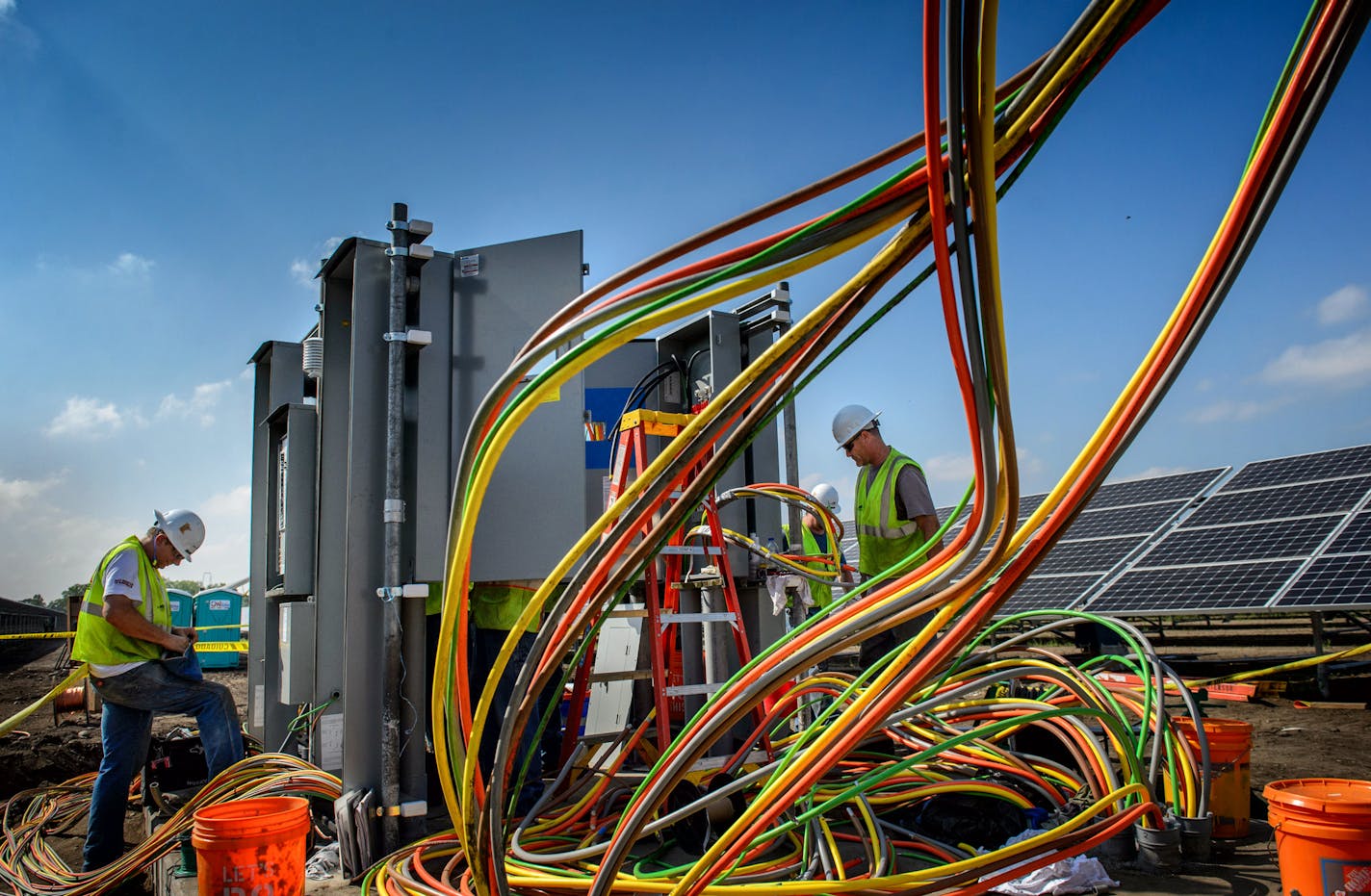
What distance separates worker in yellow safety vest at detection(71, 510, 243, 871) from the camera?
419 centimetres

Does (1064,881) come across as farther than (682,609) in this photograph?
No

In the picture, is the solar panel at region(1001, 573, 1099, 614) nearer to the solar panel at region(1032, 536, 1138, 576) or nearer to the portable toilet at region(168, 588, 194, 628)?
the solar panel at region(1032, 536, 1138, 576)

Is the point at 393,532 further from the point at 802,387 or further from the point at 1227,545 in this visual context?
the point at 1227,545

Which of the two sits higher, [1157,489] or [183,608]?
[1157,489]

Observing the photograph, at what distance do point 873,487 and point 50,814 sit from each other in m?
5.06

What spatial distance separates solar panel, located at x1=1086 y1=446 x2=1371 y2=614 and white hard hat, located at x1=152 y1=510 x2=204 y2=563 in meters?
7.93

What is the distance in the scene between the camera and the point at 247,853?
284cm

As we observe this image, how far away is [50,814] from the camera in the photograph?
5.13 meters

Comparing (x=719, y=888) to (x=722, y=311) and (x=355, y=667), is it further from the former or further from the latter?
(x=722, y=311)

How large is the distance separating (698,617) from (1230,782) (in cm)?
220

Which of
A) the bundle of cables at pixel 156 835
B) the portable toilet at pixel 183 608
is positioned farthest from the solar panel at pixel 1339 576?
the portable toilet at pixel 183 608

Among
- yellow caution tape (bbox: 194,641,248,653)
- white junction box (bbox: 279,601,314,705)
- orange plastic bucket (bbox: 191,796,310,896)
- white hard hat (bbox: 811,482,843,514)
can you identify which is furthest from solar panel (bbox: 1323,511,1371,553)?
yellow caution tape (bbox: 194,641,248,653)

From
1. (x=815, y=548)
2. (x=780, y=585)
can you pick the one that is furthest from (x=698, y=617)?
(x=815, y=548)

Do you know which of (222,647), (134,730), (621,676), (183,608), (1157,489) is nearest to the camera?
(621,676)
